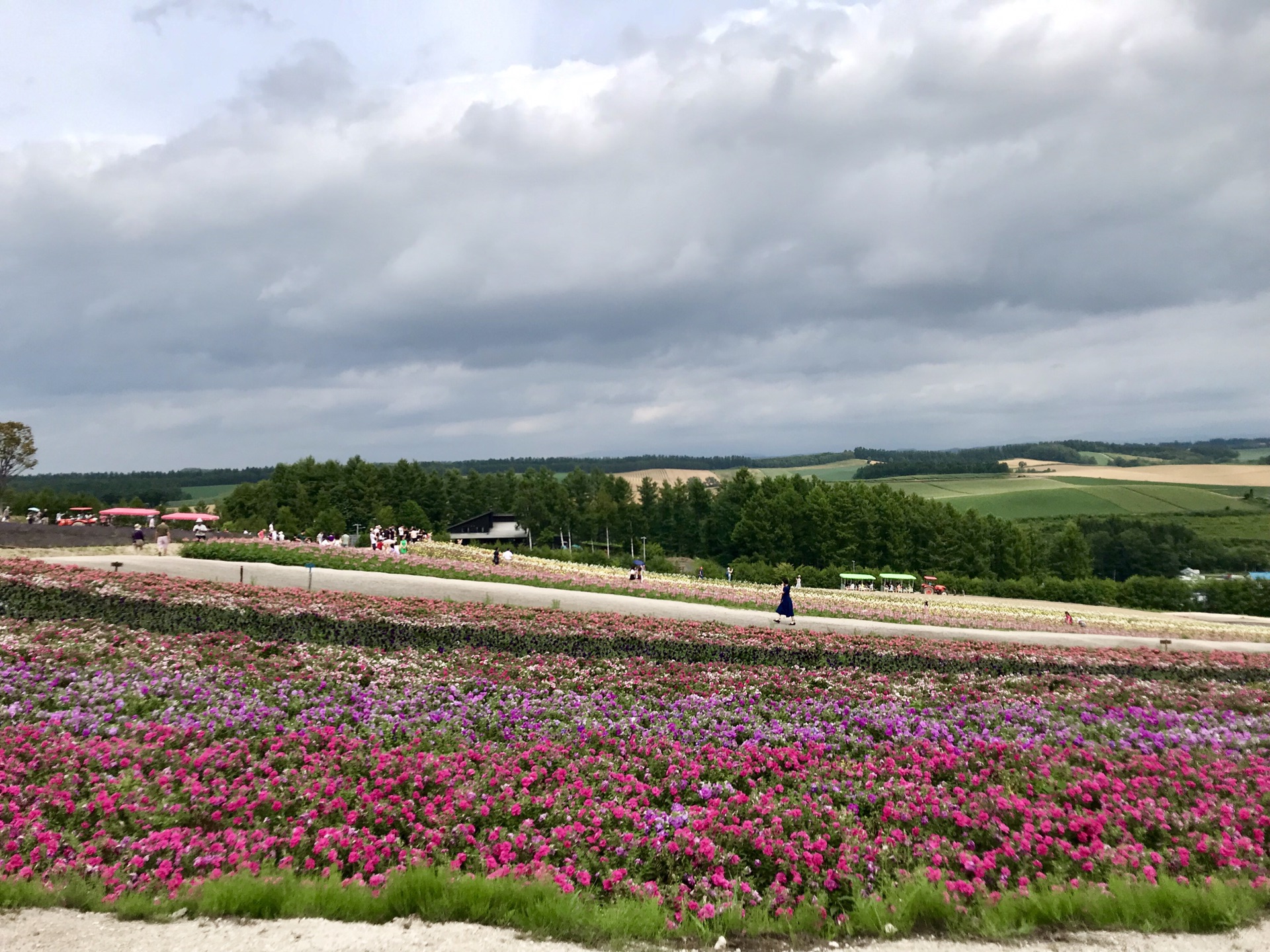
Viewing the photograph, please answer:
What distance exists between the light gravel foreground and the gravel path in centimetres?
1558

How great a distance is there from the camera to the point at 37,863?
6363mm

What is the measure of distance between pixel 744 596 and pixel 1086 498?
397 feet

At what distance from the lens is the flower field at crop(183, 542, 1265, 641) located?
89.2 feet

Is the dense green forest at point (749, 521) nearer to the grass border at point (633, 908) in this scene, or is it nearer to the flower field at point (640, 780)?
the flower field at point (640, 780)

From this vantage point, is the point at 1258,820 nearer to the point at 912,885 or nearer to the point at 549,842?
the point at 912,885

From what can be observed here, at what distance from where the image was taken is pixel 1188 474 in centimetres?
14450

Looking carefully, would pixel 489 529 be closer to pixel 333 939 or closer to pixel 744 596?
pixel 744 596

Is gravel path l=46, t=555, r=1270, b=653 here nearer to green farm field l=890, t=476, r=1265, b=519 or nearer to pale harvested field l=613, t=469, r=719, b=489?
green farm field l=890, t=476, r=1265, b=519

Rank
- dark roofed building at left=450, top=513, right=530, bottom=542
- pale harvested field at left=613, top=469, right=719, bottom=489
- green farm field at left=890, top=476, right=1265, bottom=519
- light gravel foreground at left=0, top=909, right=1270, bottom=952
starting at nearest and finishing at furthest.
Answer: light gravel foreground at left=0, top=909, right=1270, bottom=952 < dark roofed building at left=450, top=513, right=530, bottom=542 < green farm field at left=890, top=476, right=1265, bottom=519 < pale harvested field at left=613, top=469, right=719, bottom=489

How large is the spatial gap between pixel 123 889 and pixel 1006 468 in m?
195

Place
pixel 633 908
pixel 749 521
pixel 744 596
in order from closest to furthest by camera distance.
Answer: pixel 633 908 < pixel 744 596 < pixel 749 521

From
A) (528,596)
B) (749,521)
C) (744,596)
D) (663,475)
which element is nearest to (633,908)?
(528,596)

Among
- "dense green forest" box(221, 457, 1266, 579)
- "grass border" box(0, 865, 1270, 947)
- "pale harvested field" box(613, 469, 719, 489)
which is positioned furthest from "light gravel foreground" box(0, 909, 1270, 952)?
"pale harvested field" box(613, 469, 719, 489)

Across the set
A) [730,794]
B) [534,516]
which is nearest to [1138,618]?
[730,794]
